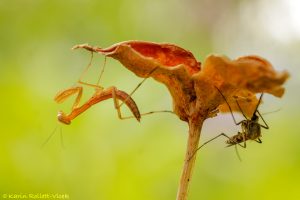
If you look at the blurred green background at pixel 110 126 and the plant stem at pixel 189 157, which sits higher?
the blurred green background at pixel 110 126

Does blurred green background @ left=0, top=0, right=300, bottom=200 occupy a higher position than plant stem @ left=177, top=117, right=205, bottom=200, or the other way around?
blurred green background @ left=0, top=0, right=300, bottom=200

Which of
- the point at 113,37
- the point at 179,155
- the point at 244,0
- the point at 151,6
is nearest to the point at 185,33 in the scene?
the point at 151,6

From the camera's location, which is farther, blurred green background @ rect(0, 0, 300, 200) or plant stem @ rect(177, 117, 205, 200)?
blurred green background @ rect(0, 0, 300, 200)

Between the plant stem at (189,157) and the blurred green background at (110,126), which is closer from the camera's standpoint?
the plant stem at (189,157)

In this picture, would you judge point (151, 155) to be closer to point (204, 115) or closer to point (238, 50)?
point (204, 115)
